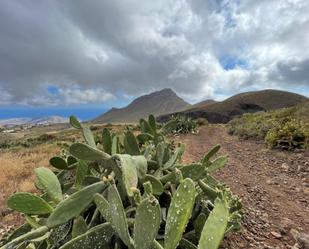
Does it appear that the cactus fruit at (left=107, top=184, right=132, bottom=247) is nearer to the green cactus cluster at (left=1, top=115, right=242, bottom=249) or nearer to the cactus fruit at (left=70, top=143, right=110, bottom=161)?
the green cactus cluster at (left=1, top=115, right=242, bottom=249)

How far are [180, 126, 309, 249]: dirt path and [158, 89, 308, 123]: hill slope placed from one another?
61502 millimetres

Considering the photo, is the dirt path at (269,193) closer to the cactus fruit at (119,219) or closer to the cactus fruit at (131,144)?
the cactus fruit at (131,144)

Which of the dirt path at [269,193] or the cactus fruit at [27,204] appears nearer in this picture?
the cactus fruit at [27,204]

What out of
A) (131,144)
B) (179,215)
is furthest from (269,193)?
(179,215)

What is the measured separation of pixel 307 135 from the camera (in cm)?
908

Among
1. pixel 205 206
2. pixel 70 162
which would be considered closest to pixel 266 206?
pixel 205 206

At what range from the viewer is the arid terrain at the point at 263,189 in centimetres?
364

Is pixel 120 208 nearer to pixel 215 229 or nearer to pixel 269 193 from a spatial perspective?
pixel 215 229

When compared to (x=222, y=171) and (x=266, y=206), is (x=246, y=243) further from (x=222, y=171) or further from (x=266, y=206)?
(x=222, y=171)

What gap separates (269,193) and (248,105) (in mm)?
79144

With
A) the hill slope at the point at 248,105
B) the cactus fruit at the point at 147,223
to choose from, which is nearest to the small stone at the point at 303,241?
the cactus fruit at the point at 147,223

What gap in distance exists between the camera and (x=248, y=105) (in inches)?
3177

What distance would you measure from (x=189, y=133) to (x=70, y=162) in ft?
45.7

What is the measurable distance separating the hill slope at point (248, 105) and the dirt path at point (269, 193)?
61.5 m
